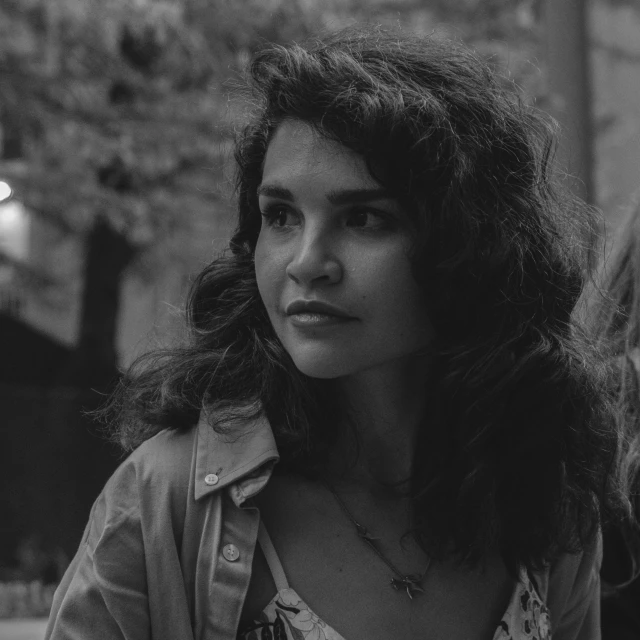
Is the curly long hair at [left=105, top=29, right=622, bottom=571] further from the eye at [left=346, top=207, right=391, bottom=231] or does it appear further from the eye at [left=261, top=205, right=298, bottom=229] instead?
the eye at [left=261, top=205, right=298, bottom=229]

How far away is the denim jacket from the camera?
181 centimetres

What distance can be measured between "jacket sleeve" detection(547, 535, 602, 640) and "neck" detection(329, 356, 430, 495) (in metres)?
0.42

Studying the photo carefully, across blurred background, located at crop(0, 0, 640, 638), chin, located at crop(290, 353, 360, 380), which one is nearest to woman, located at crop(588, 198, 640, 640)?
chin, located at crop(290, 353, 360, 380)

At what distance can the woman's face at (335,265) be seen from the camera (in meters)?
1.93

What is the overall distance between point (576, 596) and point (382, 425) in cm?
58

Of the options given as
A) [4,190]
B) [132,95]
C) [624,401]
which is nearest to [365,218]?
[624,401]

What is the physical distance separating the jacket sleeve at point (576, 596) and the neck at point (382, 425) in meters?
0.42

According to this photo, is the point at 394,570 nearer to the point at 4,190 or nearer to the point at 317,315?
the point at 317,315

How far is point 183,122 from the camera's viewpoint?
32.1 feet

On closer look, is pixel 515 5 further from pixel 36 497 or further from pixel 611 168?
pixel 36 497

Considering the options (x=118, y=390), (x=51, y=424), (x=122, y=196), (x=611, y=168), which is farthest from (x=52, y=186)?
(x=118, y=390)

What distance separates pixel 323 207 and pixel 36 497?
8.41 meters

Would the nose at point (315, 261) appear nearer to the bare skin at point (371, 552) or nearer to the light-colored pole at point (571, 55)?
the bare skin at point (371, 552)

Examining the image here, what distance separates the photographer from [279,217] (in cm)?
204
